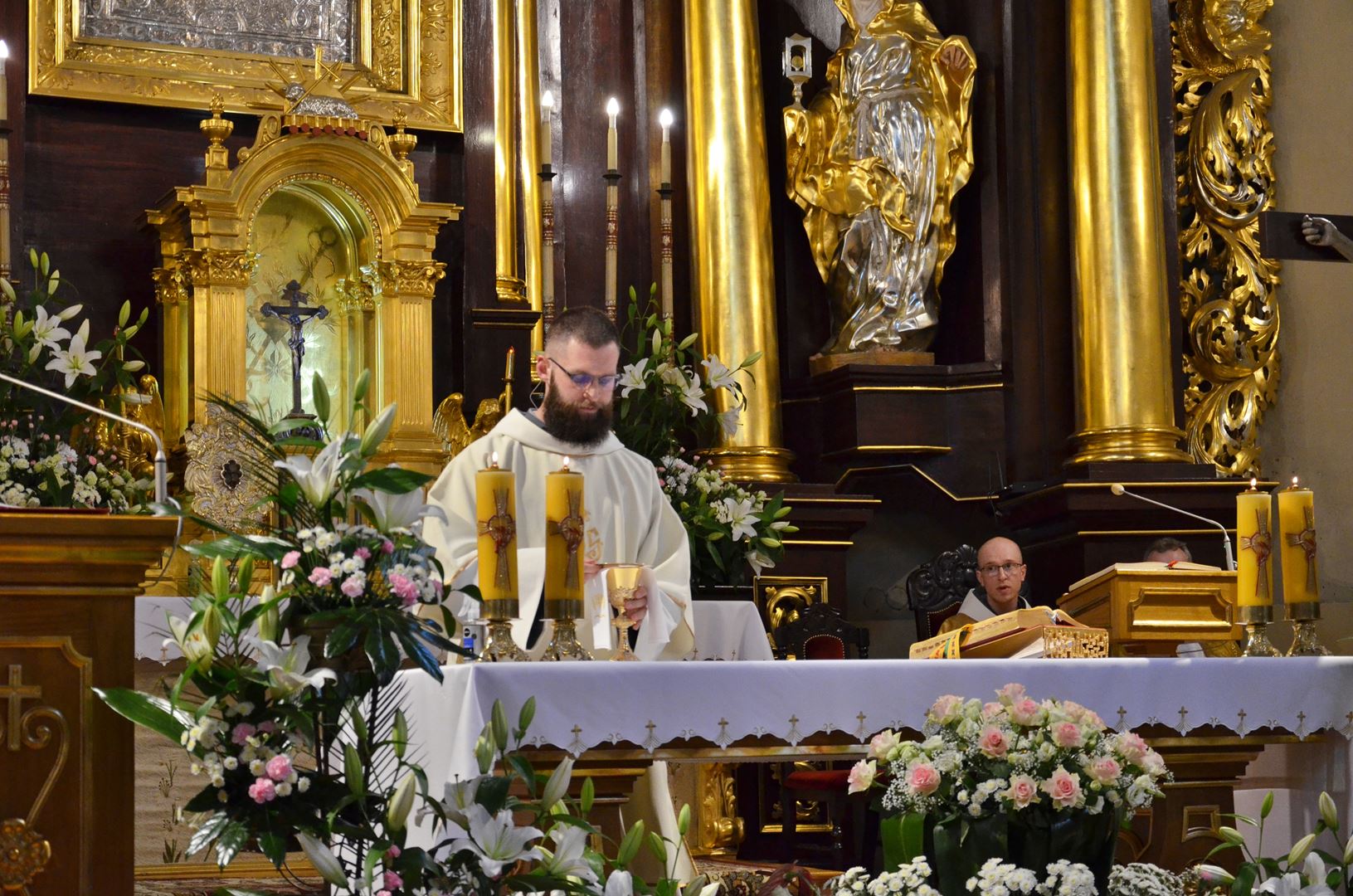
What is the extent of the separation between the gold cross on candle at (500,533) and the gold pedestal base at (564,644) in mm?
172

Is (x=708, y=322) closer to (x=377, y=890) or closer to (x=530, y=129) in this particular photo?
(x=530, y=129)

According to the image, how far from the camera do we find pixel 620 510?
6.05 metres

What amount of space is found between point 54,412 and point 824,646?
2.97 m

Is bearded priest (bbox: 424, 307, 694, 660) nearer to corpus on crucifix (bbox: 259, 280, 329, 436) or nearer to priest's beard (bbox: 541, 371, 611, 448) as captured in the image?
priest's beard (bbox: 541, 371, 611, 448)

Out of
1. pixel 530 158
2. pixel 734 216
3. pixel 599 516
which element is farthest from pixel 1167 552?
pixel 530 158

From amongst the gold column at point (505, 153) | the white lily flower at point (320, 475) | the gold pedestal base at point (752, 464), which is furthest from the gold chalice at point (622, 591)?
the gold column at point (505, 153)

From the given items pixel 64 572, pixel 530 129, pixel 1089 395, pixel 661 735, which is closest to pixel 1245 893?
pixel 661 735

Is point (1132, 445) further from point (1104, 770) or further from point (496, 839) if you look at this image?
point (496, 839)

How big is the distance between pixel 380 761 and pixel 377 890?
2.13 ft

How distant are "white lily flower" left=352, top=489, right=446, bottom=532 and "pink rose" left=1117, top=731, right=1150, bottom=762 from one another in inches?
51.9

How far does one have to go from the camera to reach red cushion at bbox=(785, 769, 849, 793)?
7293mm

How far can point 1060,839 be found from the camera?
3.63 metres

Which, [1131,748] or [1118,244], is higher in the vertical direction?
[1118,244]

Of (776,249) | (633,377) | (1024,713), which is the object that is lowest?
(1024,713)
